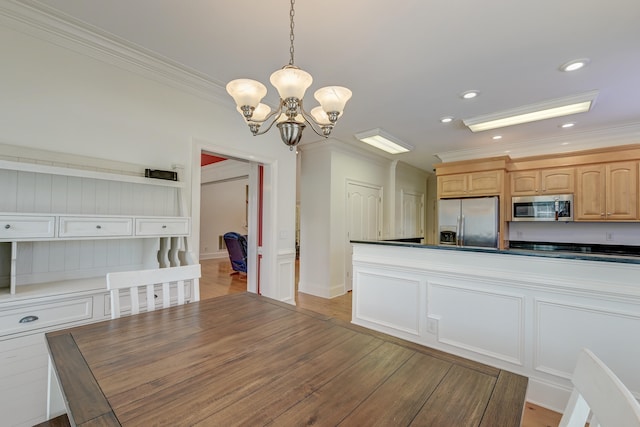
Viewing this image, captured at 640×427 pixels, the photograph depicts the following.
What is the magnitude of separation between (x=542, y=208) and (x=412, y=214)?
2972 mm

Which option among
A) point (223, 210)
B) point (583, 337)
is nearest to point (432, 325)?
point (583, 337)

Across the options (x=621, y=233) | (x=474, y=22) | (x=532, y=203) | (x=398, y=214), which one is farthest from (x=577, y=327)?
(x=398, y=214)

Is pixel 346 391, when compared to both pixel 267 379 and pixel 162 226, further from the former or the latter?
pixel 162 226

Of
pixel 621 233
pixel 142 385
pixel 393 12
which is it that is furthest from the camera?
pixel 621 233

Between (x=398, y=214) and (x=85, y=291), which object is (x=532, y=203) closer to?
(x=398, y=214)

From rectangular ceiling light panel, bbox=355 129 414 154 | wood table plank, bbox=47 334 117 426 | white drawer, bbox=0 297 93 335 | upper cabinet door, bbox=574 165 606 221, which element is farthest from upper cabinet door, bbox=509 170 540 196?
white drawer, bbox=0 297 93 335

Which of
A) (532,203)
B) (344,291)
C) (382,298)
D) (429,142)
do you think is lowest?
(344,291)

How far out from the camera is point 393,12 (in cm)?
178

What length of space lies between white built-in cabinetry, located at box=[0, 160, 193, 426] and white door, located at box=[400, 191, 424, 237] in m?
5.14

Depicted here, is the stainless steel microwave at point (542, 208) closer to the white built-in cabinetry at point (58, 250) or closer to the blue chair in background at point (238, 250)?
the white built-in cabinetry at point (58, 250)

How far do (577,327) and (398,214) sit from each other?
4471 millimetres

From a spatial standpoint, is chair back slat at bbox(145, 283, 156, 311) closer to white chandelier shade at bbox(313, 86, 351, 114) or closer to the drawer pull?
the drawer pull

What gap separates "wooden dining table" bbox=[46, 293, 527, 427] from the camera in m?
0.75

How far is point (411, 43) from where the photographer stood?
6.82 feet
